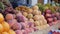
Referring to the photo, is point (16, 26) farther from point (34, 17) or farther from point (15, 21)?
point (34, 17)

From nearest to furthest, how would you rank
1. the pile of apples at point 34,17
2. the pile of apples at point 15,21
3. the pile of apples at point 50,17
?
the pile of apples at point 15,21, the pile of apples at point 34,17, the pile of apples at point 50,17

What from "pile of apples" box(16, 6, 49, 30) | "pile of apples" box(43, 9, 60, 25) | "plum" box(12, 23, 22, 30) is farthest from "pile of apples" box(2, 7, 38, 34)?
"pile of apples" box(43, 9, 60, 25)

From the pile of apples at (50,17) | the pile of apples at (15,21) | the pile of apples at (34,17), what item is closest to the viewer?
the pile of apples at (15,21)

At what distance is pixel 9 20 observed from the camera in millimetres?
1528

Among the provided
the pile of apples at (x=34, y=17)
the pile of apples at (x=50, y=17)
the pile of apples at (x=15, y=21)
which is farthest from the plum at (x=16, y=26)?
the pile of apples at (x=50, y=17)

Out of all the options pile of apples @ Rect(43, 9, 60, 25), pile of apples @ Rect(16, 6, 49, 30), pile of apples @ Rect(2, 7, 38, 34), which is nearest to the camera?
pile of apples @ Rect(2, 7, 38, 34)

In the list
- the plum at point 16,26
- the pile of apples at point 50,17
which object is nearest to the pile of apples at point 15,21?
the plum at point 16,26

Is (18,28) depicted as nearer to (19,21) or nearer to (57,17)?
(19,21)

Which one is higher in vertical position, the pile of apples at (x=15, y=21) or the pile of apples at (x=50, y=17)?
the pile of apples at (x=15, y=21)

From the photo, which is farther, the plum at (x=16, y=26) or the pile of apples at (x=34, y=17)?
the pile of apples at (x=34, y=17)

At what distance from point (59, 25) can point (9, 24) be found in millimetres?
1415

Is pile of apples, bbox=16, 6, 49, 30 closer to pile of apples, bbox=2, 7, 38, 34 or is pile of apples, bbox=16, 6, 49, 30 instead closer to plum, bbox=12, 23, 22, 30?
pile of apples, bbox=2, 7, 38, 34

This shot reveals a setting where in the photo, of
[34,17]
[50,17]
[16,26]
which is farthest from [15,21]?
[50,17]

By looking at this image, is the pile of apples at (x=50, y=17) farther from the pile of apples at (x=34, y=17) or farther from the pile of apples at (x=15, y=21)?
the pile of apples at (x=15, y=21)
